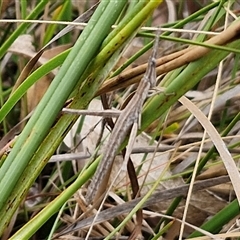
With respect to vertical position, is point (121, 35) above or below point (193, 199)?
above

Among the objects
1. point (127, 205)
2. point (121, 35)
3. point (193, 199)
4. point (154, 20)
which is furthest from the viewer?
point (154, 20)

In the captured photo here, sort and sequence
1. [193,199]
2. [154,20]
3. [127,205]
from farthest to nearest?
[154,20] < [193,199] < [127,205]

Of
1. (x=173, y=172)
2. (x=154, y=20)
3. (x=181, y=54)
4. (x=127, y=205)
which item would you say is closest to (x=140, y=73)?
(x=181, y=54)

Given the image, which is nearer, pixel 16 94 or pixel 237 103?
pixel 16 94

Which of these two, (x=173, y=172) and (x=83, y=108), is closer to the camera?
(x=83, y=108)

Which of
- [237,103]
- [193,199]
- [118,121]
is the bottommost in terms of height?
[193,199]

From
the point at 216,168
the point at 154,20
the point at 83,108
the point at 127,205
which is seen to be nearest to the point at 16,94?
the point at 83,108

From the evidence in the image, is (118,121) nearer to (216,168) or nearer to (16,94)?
(16,94)

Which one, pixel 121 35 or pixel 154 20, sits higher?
pixel 121 35

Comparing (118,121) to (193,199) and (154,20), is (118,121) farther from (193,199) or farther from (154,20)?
(154,20)
